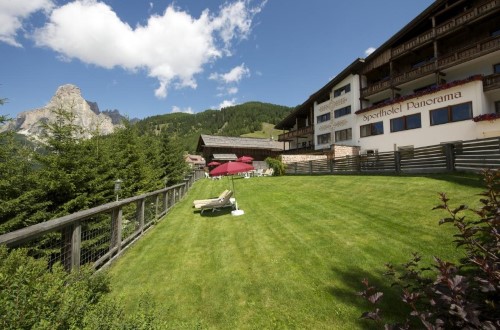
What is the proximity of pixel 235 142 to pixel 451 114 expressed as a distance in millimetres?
38111

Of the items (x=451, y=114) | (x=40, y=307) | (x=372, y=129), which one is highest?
(x=451, y=114)

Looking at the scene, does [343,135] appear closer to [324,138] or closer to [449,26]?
[324,138]

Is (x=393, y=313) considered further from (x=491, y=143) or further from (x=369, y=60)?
(x=369, y=60)

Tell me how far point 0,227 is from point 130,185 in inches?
282

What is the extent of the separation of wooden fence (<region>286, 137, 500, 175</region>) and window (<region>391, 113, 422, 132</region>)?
7.28 metres

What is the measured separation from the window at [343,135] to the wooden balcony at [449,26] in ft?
29.3

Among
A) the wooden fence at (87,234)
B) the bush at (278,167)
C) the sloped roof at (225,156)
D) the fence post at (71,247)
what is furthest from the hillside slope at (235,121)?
the fence post at (71,247)

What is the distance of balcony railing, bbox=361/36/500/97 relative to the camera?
19811 millimetres

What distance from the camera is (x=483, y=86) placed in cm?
1995

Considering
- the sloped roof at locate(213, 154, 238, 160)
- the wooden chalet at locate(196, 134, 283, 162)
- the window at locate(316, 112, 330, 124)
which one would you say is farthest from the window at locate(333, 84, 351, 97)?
the sloped roof at locate(213, 154, 238, 160)

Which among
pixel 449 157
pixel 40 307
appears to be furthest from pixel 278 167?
pixel 40 307

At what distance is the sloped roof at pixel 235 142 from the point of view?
52.5 m

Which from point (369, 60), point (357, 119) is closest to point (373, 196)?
point (357, 119)

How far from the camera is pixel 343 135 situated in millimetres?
33062
